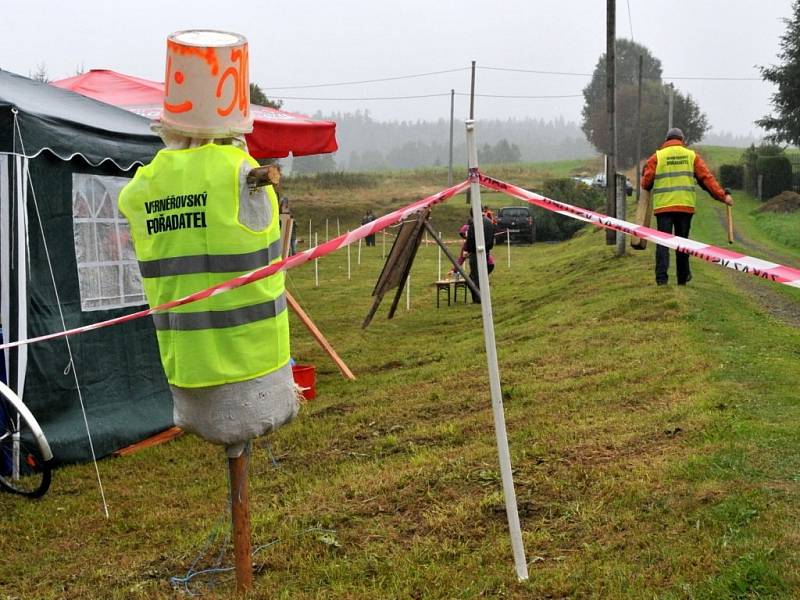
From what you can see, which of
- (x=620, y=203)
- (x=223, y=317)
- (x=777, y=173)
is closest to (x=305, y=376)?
(x=223, y=317)

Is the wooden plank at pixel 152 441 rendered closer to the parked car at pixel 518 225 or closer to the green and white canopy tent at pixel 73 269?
the green and white canopy tent at pixel 73 269

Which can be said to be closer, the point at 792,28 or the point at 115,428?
the point at 115,428

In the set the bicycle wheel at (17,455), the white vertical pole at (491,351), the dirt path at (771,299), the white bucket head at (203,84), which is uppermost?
the white bucket head at (203,84)

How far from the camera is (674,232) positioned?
11008 millimetres

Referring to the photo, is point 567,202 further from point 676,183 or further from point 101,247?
point 101,247

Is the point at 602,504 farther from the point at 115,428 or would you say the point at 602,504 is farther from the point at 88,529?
the point at 115,428

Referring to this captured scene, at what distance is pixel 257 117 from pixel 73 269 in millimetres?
3110

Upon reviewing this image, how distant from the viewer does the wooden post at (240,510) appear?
4035 millimetres

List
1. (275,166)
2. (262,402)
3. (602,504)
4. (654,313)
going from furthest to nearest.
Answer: (654,313) < (602,504) < (262,402) < (275,166)

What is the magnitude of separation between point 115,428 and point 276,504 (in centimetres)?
248

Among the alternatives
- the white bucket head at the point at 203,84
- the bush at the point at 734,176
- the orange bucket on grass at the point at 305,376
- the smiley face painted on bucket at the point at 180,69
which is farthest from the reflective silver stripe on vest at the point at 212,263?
the bush at the point at 734,176

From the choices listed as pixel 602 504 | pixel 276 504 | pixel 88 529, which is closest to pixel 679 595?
pixel 602 504

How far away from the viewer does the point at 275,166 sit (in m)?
3.67

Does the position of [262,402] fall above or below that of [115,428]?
above
